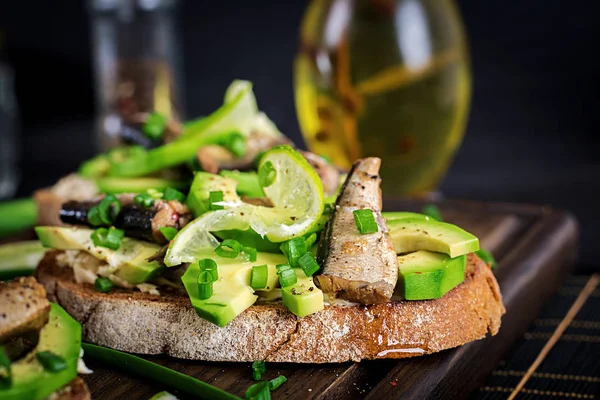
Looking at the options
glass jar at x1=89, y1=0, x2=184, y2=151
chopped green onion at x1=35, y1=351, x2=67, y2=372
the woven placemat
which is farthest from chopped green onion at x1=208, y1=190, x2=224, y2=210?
glass jar at x1=89, y1=0, x2=184, y2=151

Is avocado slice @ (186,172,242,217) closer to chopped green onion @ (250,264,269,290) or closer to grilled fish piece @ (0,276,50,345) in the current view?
chopped green onion @ (250,264,269,290)

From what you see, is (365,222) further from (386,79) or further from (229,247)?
(386,79)

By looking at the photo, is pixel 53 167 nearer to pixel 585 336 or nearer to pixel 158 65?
pixel 158 65

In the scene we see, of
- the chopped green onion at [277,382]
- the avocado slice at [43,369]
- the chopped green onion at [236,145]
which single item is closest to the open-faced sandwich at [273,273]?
the chopped green onion at [277,382]

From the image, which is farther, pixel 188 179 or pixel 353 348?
pixel 188 179

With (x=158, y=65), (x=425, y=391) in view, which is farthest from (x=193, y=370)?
(x=158, y=65)

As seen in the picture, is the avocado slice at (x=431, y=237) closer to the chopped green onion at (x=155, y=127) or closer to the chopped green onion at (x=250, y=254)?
the chopped green onion at (x=250, y=254)
